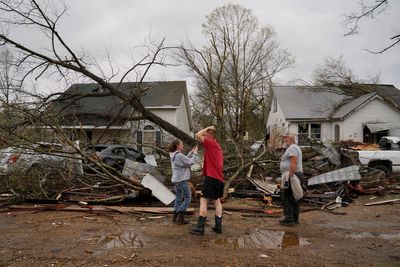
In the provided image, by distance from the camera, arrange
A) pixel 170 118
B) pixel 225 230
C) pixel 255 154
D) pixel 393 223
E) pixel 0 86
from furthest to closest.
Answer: pixel 170 118 < pixel 255 154 < pixel 0 86 < pixel 393 223 < pixel 225 230

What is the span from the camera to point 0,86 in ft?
33.7

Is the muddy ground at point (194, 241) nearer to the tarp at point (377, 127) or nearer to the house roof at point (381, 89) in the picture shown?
the tarp at point (377, 127)

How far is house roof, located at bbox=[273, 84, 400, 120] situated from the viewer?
962 inches

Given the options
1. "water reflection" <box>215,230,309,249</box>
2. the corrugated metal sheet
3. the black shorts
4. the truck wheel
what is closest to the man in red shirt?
the black shorts

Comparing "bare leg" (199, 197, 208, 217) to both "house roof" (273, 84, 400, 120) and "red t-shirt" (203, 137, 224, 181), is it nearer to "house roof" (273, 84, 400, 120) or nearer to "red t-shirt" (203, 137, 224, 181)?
"red t-shirt" (203, 137, 224, 181)

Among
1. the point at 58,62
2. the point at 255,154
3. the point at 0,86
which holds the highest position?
the point at 58,62

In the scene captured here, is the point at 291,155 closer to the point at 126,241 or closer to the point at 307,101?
the point at 126,241

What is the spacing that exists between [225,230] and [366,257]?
2.17 metres

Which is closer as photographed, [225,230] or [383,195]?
[225,230]

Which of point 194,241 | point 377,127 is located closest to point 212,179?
point 194,241

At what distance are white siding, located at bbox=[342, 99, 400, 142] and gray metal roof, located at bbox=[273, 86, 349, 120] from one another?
6.17 feet

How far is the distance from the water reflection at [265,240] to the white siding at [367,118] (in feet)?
63.8

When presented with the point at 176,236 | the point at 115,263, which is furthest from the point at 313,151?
the point at 115,263

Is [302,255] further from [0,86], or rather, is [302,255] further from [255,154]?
[0,86]
